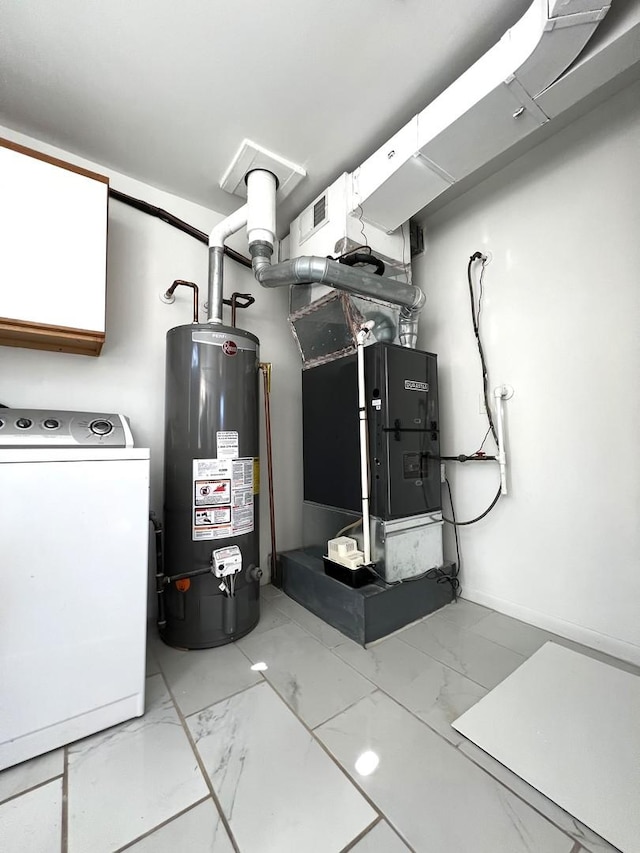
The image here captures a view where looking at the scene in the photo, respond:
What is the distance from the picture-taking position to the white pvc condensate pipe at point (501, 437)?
1.83m

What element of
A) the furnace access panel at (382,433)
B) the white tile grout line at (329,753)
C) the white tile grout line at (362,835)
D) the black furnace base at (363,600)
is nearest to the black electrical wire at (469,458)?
the furnace access panel at (382,433)

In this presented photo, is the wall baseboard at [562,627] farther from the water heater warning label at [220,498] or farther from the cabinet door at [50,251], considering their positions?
the cabinet door at [50,251]

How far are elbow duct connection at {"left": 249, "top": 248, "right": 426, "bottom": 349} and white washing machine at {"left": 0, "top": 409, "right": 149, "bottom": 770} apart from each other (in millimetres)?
1149

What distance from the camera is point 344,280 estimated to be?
173cm

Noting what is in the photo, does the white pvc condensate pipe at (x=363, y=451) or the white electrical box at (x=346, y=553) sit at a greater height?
the white pvc condensate pipe at (x=363, y=451)

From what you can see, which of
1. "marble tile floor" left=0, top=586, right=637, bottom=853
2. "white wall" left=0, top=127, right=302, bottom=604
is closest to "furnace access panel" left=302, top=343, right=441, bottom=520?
"white wall" left=0, top=127, right=302, bottom=604

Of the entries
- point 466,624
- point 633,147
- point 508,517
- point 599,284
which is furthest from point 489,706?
point 633,147

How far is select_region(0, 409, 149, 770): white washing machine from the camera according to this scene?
0.97 m

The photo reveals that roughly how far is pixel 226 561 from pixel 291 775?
0.75 m

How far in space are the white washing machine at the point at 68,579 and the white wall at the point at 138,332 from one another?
0.58 metres

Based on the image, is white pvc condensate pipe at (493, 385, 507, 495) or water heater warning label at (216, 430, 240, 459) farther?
white pvc condensate pipe at (493, 385, 507, 495)

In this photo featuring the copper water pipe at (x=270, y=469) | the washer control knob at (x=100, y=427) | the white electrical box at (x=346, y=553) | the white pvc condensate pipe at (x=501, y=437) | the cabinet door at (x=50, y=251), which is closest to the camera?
the washer control knob at (x=100, y=427)

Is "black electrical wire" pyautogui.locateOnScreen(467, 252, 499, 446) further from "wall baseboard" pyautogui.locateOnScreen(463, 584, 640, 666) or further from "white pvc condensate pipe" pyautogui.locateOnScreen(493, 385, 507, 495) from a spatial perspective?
"wall baseboard" pyautogui.locateOnScreen(463, 584, 640, 666)

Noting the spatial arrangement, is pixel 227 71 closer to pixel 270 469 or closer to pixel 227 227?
pixel 227 227
